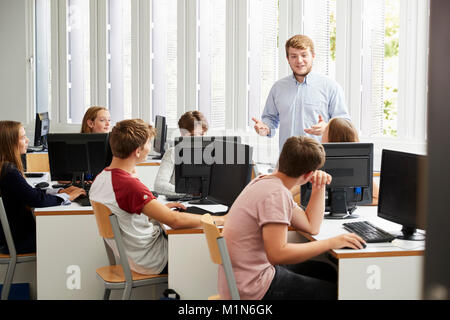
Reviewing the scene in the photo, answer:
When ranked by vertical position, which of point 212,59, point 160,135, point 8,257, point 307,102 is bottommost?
point 8,257

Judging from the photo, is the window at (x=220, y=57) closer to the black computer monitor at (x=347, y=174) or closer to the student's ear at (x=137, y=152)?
the black computer monitor at (x=347, y=174)

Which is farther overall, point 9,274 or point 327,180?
point 9,274

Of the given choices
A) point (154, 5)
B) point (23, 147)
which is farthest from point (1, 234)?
point (154, 5)

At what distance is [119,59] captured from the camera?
7.86 metres

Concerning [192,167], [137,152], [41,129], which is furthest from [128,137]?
[41,129]

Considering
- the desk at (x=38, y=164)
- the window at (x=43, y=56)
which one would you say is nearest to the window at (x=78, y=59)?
the window at (x=43, y=56)

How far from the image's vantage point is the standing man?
424cm

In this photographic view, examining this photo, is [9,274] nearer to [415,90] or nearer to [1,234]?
[1,234]

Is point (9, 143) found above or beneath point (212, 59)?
beneath

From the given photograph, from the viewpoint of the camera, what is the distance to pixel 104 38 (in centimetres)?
788

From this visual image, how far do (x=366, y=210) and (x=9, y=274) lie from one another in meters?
2.17

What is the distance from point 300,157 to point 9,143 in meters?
1.99

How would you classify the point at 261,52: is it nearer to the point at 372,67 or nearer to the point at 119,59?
the point at 372,67
